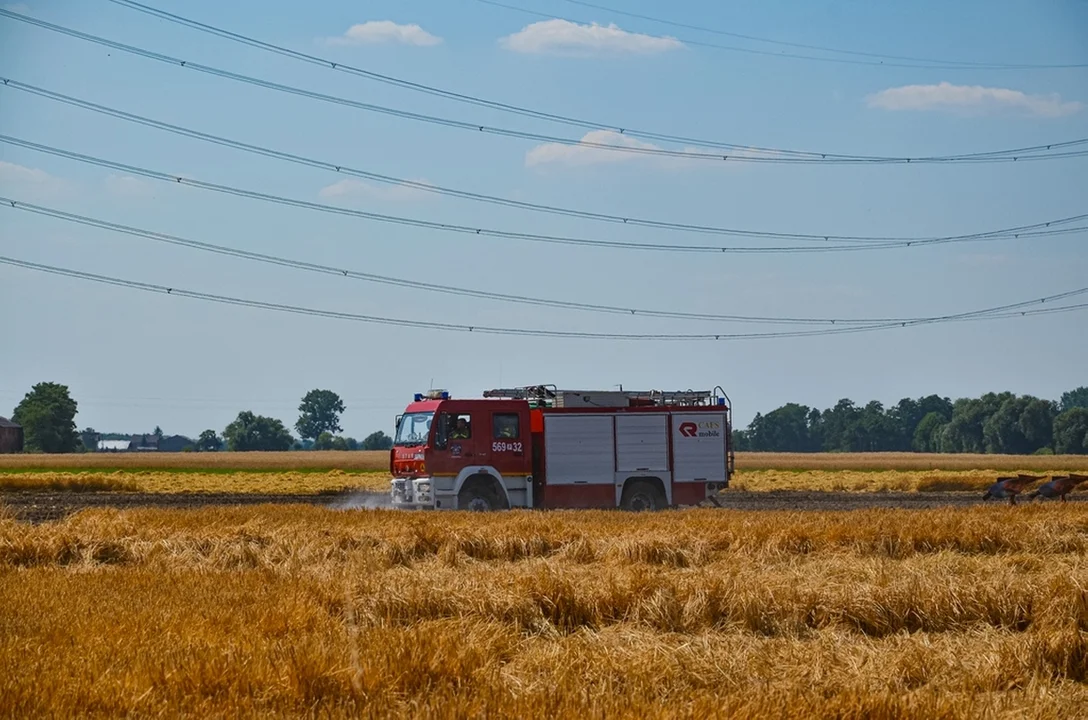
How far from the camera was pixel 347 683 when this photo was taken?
8.49 meters

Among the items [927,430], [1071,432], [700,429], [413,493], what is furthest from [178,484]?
[927,430]

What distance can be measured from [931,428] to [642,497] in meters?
135

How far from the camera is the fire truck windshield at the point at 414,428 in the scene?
2752 cm

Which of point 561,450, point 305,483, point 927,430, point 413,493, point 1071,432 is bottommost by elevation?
point 305,483

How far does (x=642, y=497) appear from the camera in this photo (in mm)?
30109

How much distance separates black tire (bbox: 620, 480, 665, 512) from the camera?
2984 centimetres

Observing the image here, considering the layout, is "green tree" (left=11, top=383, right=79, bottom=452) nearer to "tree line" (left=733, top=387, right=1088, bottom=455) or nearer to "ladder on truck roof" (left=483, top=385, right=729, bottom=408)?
"tree line" (left=733, top=387, right=1088, bottom=455)

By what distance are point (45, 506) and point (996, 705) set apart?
Result: 3035cm

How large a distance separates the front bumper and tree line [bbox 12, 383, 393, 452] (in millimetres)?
84243

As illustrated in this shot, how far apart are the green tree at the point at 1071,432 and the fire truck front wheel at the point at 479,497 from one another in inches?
4542

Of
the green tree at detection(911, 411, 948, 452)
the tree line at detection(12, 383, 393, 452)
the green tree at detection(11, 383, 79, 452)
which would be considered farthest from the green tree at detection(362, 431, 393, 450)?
the green tree at detection(911, 411, 948, 452)

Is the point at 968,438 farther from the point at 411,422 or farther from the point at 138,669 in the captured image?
the point at 138,669

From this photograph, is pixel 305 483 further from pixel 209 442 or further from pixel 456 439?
pixel 209 442

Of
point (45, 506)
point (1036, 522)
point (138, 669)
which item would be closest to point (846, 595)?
point (138, 669)
